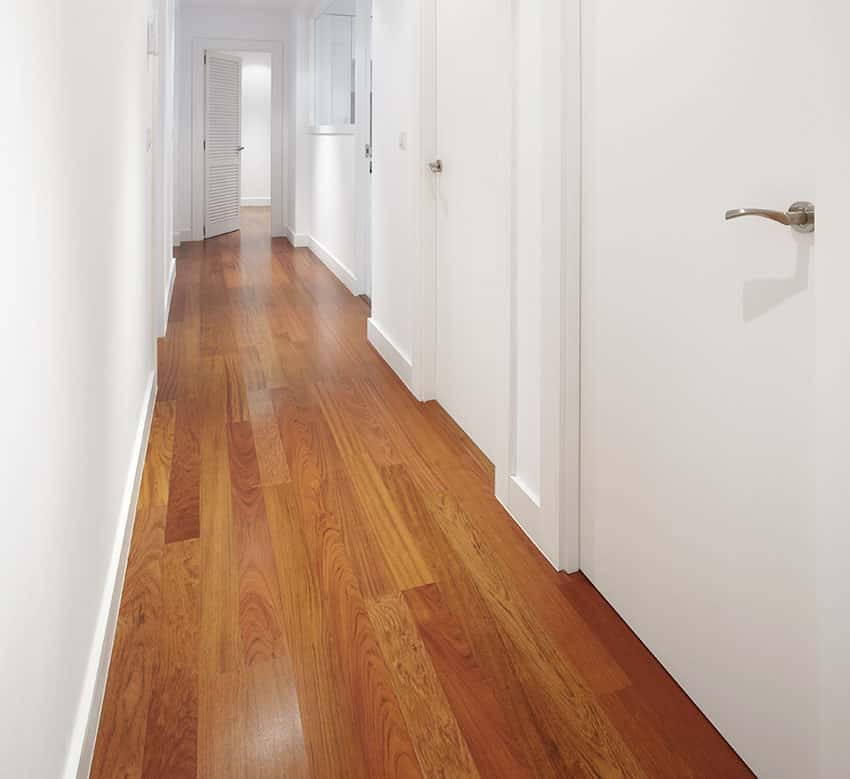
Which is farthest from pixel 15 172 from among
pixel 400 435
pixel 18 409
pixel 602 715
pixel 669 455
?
pixel 400 435

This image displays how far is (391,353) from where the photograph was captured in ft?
12.0

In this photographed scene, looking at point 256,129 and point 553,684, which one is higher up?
point 256,129

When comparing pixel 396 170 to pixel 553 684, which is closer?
pixel 553 684

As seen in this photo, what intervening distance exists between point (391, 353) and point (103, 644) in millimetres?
2384

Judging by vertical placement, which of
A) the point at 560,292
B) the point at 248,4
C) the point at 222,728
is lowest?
the point at 222,728

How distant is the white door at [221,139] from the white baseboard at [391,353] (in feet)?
16.6

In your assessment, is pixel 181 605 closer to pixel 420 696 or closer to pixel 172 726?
pixel 172 726

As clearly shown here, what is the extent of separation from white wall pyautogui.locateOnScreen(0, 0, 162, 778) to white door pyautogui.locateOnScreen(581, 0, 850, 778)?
3.18 ft

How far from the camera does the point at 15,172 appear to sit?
83cm

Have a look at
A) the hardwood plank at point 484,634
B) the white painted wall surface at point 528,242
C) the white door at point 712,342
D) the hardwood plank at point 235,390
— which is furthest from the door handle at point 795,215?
the hardwood plank at point 235,390

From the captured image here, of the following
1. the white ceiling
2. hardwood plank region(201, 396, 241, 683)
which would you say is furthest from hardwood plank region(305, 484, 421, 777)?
the white ceiling

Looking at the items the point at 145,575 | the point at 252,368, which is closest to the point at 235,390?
the point at 252,368

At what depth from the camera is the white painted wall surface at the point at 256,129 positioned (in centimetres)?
1259

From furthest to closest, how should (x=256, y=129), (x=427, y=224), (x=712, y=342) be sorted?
(x=256, y=129) → (x=427, y=224) → (x=712, y=342)
